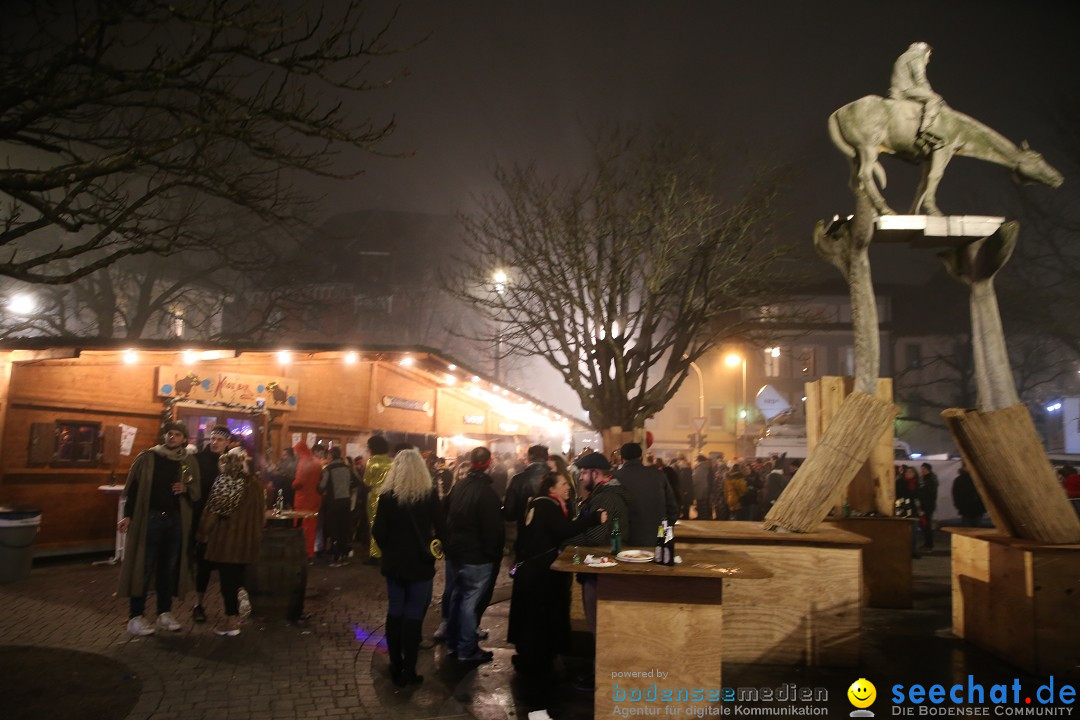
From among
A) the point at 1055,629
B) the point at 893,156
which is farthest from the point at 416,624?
the point at 893,156

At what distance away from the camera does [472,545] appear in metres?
6.79

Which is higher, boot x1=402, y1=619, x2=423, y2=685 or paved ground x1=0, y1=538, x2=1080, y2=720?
boot x1=402, y1=619, x2=423, y2=685

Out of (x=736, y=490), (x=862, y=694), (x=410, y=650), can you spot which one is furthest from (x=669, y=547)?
(x=736, y=490)

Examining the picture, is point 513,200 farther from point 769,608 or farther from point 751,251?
point 769,608

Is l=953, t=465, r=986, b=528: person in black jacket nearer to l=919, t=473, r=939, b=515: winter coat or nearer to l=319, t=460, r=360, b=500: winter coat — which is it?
l=919, t=473, r=939, b=515: winter coat

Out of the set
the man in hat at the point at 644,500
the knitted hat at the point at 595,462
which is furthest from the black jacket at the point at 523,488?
the man in hat at the point at 644,500

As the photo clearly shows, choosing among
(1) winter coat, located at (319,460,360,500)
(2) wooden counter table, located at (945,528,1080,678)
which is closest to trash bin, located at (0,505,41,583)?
(1) winter coat, located at (319,460,360,500)

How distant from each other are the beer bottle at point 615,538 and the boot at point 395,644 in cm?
200

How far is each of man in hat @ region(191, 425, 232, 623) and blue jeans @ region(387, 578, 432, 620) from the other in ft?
8.81

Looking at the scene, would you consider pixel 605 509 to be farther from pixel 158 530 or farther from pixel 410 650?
pixel 158 530

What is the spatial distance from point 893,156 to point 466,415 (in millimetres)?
21412

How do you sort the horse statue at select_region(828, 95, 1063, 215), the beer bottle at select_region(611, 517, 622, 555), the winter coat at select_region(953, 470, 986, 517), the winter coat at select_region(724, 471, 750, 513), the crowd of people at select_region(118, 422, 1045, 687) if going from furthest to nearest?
the winter coat at select_region(724, 471, 750, 513), the winter coat at select_region(953, 470, 986, 517), the horse statue at select_region(828, 95, 1063, 215), the crowd of people at select_region(118, 422, 1045, 687), the beer bottle at select_region(611, 517, 622, 555)

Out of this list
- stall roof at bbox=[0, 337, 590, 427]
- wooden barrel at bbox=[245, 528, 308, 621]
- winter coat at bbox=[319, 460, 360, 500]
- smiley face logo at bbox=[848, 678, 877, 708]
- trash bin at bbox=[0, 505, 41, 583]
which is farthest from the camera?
winter coat at bbox=[319, 460, 360, 500]

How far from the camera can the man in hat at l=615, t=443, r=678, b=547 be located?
6.55 metres
